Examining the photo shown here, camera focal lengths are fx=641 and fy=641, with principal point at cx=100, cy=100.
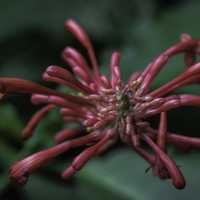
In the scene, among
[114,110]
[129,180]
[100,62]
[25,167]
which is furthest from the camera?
[100,62]

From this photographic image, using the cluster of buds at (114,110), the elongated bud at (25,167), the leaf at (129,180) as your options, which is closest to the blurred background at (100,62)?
the leaf at (129,180)

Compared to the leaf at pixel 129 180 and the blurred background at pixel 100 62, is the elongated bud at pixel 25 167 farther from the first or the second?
the leaf at pixel 129 180

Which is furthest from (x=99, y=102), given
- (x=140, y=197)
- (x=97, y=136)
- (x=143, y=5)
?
(x=143, y=5)

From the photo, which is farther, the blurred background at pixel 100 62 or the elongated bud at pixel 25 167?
the blurred background at pixel 100 62

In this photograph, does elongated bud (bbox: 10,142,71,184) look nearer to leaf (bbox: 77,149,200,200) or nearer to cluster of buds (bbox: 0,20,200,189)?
cluster of buds (bbox: 0,20,200,189)

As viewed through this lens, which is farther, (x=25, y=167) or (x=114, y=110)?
(x=114, y=110)

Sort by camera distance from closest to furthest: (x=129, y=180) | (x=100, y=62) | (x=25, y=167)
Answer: (x=25, y=167)
(x=129, y=180)
(x=100, y=62)

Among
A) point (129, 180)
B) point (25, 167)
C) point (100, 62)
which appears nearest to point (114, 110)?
point (25, 167)

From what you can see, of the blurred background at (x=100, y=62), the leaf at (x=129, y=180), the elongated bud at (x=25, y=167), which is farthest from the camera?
the blurred background at (x=100, y=62)

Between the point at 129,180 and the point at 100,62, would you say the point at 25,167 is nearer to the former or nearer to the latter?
the point at 129,180
